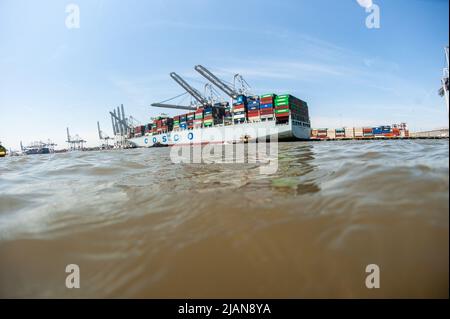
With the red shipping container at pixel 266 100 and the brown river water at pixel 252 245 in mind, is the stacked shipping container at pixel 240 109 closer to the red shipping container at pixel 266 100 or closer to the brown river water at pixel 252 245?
the red shipping container at pixel 266 100

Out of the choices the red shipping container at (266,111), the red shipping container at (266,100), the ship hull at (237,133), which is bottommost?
the ship hull at (237,133)

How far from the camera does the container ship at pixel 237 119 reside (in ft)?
140

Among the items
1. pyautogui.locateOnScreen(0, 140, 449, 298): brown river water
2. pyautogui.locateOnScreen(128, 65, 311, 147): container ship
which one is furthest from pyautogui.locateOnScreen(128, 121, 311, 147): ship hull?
pyautogui.locateOnScreen(0, 140, 449, 298): brown river water

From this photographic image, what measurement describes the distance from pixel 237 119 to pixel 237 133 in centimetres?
440

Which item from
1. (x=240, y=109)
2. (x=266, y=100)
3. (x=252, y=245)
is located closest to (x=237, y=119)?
(x=240, y=109)

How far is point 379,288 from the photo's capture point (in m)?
1.56

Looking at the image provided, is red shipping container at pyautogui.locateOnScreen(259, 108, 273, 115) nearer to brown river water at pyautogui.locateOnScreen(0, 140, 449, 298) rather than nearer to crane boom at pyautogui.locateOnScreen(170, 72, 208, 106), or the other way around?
crane boom at pyautogui.locateOnScreen(170, 72, 208, 106)

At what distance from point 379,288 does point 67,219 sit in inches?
157

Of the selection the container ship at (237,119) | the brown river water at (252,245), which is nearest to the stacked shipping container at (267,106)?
the container ship at (237,119)

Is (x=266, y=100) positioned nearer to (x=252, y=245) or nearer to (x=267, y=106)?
(x=267, y=106)

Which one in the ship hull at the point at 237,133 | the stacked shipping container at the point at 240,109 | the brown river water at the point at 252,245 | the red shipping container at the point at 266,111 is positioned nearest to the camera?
the brown river water at the point at 252,245

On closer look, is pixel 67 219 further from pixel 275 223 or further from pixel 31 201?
pixel 275 223

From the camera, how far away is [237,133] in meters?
46.2

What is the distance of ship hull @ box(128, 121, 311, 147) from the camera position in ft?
138
